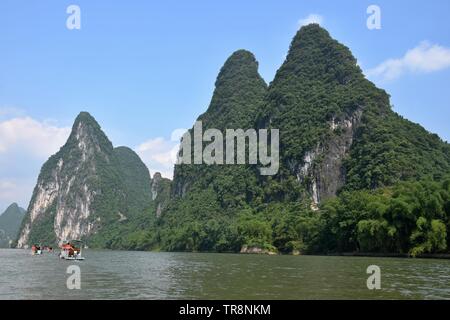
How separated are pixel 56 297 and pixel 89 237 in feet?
622

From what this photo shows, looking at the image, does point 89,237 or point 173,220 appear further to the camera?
point 89,237

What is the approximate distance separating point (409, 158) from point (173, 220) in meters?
66.0

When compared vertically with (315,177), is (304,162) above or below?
above

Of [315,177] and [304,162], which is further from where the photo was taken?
[304,162]

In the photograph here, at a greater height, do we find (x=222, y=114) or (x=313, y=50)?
(x=313, y=50)

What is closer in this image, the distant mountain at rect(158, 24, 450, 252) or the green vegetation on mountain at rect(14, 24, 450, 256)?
the green vegetation on mountain at rect(14, 24, 450, 256)

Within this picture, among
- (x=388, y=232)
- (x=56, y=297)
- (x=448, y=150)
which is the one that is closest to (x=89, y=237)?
(x=448, y=150)

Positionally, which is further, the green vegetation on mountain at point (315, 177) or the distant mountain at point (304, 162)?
the distant mountain at point (304, 162)

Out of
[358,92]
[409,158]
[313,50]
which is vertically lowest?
[409,158]

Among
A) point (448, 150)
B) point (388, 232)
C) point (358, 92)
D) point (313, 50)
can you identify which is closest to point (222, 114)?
point (313, 50)
